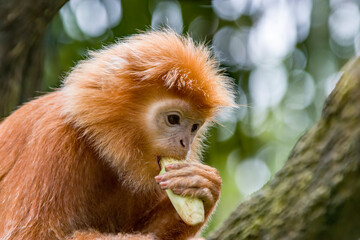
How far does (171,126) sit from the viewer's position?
3.74 metres

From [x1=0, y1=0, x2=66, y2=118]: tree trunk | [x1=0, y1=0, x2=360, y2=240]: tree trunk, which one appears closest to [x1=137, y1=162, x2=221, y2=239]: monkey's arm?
[x1=0, y1=0, x2=360, y2=240]: tree trunk

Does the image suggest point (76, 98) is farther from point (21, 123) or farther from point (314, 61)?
point (314, 61)

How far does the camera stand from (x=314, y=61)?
22.0 ft

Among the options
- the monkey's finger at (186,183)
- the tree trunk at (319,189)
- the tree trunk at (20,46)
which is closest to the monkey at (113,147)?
the monkey's finger at (186,183)

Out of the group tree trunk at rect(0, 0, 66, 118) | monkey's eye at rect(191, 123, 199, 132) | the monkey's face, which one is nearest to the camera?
the monkey's face

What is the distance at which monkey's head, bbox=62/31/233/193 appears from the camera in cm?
366

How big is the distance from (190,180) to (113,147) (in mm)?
631

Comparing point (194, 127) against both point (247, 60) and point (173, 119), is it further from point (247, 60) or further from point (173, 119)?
point (247, 60)

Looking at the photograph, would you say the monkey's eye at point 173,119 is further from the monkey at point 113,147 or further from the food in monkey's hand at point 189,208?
the food in monkey's hand at point 189,208

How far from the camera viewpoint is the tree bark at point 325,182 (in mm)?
1885

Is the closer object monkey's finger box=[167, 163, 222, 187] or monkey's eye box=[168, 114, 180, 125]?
monkey's finger box=[167, 163, 222, 187]

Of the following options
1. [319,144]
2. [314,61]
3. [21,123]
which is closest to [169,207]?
[21,123]

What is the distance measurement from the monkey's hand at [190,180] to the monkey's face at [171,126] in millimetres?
231

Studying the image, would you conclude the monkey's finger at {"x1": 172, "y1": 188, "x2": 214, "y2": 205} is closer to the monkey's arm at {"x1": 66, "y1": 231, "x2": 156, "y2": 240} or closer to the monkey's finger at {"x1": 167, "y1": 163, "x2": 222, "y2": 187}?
the monkey's finger at {"x1": 167, "y1": 163, "x2": 222, "y2": 187}
